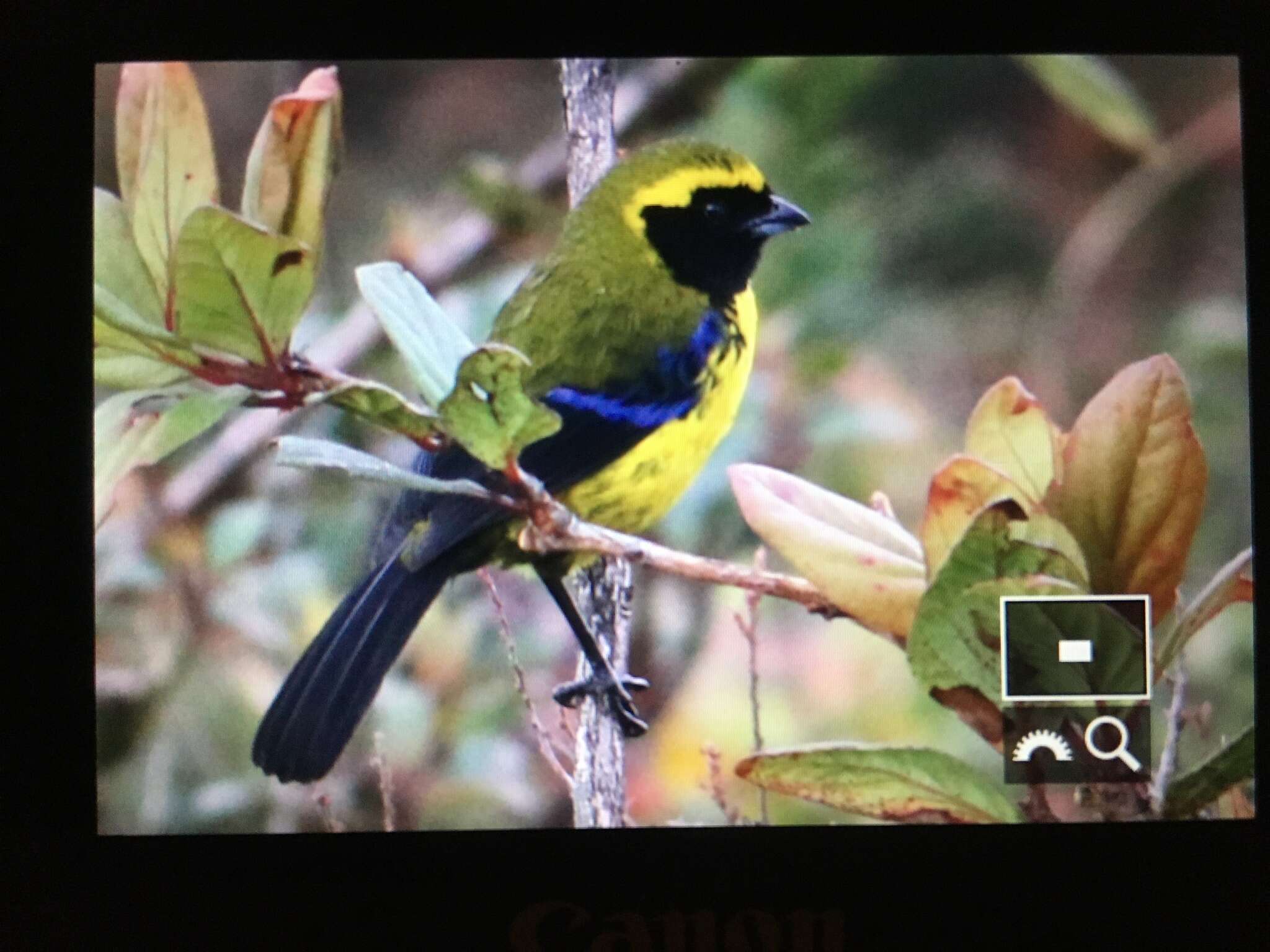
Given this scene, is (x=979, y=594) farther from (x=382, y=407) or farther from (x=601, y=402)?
(x=382, y=407)

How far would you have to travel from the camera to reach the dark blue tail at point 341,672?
5.52ft

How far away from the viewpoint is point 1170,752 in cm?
173

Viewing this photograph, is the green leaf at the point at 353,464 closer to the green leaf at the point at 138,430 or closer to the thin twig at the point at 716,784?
the green leaf at the point at 138,430

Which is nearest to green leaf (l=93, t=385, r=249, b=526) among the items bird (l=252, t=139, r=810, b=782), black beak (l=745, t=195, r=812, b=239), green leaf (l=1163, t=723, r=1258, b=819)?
bird (l=252, t=139, r=810, b=782)

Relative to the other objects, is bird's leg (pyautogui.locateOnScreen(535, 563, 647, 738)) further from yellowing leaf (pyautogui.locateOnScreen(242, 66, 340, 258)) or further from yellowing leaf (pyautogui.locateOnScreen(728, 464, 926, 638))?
yellowing leaf (pyautogui.locateOnScreen(242, 66, 340, 258))

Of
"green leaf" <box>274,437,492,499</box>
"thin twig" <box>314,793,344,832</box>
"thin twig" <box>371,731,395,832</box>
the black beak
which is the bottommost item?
"thin twig" <box>314,793,344,832</box>

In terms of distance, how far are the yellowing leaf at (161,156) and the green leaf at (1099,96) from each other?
44.3 inches

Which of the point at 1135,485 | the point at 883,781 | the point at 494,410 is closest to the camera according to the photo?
the point at 494,410

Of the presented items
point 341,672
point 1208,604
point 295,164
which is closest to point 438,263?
point 295,164

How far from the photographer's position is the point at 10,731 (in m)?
1.82

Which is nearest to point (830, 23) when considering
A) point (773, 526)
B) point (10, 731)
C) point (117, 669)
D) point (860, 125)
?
point (860, 125)

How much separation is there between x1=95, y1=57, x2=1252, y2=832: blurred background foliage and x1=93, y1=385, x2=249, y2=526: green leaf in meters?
0.04

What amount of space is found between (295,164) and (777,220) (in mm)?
646

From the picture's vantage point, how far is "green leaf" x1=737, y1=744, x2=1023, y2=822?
1.69 meters
